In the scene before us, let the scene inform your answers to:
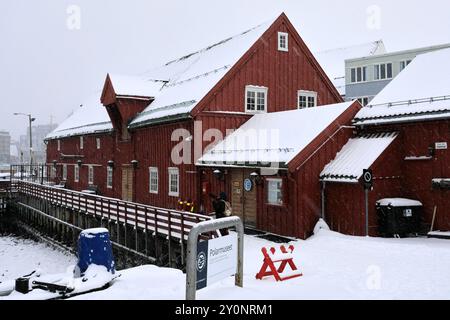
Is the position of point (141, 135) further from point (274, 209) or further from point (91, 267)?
point (91, 267)

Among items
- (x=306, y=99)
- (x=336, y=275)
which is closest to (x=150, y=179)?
(x=306, y=99)

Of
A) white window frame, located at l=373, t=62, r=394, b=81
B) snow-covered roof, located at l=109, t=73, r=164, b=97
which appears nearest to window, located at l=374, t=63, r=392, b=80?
white window frame, located at l=373, t=62, r=394, b=81

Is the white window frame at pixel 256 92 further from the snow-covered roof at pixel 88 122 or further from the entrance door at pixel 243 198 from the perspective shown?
the snow-covered roof at pixel 88 122

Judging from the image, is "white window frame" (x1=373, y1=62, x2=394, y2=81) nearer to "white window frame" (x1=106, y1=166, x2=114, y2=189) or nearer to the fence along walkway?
"white window frame" (x1=106, y1=166, x2=114, y2=189)

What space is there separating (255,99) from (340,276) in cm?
1377

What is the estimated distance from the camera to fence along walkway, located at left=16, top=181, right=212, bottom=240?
15.4 metres

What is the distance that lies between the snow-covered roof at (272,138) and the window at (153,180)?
4.84 meters

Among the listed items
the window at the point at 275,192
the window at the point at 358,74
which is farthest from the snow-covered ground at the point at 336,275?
the window at the point at 358,74

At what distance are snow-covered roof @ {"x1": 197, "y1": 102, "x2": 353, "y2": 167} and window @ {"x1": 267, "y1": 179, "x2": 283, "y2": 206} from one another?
854 mm

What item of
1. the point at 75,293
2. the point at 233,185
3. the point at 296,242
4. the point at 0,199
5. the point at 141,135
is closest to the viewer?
the point at 75,293

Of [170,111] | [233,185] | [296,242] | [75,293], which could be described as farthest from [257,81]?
[75,293]

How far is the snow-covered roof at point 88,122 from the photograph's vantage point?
106 ft

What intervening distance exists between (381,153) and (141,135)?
14.5m

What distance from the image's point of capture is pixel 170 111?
22.5 metres
